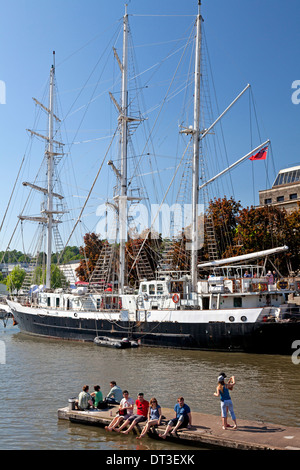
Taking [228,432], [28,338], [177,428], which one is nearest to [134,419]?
[177,428]

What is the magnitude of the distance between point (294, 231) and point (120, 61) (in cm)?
2669

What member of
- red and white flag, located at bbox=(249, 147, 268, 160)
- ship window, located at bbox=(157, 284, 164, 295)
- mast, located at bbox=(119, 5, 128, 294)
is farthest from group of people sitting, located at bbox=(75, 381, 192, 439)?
mast, located at bbox=(119, 5, 128, 294)

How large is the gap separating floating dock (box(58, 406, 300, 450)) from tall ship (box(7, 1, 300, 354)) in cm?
Answer: 1769

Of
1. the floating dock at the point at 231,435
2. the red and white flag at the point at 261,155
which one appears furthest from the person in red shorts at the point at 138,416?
the red and white flag at the point at 261,155

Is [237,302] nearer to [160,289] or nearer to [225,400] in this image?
[160,289]

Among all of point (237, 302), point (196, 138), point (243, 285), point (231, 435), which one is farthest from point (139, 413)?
point (196, 138)

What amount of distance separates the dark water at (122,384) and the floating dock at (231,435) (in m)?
0.35

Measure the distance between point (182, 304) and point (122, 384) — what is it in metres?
14.8

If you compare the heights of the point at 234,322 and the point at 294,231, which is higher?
the point at 294,231

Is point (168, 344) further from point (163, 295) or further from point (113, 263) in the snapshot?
point (113, 263)

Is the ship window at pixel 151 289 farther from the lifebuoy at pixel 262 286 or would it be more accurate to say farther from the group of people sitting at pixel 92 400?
the group of people sitting at pixel 92 400

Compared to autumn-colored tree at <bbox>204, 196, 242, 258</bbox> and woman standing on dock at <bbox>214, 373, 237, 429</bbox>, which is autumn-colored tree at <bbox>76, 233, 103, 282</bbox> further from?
woman standing on dock at <bbox>214, 373, 237, 429</bbox>

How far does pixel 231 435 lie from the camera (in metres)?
13.5

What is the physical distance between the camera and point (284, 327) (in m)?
31.3
